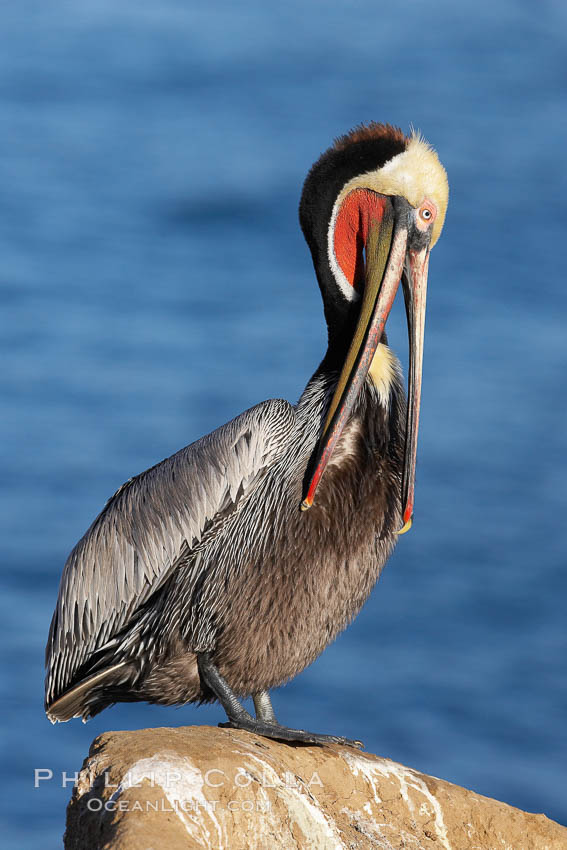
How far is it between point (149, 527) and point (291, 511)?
2.38 feet

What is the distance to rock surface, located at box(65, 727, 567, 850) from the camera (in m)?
4.25

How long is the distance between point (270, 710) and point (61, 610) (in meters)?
1.05

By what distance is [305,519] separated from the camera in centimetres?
527

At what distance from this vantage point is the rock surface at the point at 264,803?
4.25m

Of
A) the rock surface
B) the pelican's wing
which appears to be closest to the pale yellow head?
the pelican's wing

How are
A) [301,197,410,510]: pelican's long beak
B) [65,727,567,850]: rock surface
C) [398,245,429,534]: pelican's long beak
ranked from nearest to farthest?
[65,727,567,850]: rock surface
[301,197,410,510]: pelican's long beak
[398,245,429,534]: pelican's long beak

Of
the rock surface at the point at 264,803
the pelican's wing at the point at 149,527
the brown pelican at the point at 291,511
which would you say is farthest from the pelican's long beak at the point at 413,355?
the rock surface at the point at 264,803

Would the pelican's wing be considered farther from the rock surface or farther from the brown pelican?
the rock surface

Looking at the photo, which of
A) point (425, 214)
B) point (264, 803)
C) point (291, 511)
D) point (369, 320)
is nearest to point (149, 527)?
point (291, 511)

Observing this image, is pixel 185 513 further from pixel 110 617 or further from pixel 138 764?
pixel 138 764

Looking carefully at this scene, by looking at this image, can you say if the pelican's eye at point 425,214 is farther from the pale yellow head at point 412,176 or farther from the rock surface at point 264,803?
the rock surface at point 264,803

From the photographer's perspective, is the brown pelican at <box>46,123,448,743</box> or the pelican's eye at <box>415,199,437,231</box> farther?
the pelican's eye at <box>415,199,437,231</box>

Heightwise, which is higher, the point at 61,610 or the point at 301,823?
the point at 61,610

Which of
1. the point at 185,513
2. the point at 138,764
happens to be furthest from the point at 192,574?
the point at 138,764
